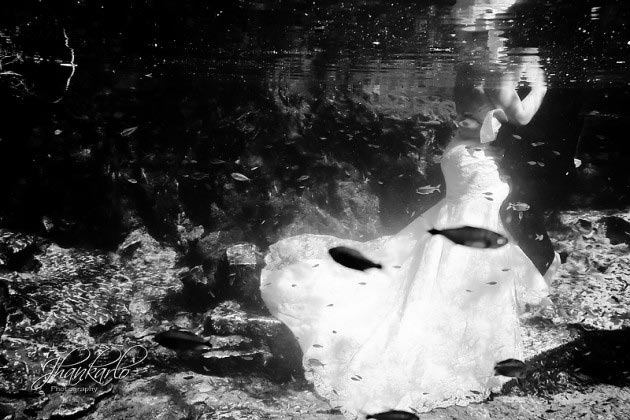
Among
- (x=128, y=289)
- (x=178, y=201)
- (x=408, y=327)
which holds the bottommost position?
(x=128, y=289)

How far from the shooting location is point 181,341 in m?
3.01

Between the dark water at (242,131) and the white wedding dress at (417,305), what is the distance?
1463mm

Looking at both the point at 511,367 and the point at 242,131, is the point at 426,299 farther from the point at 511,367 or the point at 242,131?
the point at 242,131

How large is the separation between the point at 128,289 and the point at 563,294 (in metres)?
8.47

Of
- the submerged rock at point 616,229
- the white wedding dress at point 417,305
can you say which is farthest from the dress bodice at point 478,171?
the submerged rock at point 616,229

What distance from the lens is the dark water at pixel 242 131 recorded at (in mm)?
7098

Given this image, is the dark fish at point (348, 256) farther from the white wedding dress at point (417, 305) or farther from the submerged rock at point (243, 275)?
the submerged rock at point (243, 275)

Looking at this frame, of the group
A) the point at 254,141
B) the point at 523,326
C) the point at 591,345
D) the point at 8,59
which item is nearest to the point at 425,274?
the point at 523,326

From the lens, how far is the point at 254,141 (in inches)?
304

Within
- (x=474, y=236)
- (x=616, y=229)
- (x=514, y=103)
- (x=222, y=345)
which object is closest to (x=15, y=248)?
(x=222, y=345)

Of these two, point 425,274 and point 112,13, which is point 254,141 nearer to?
point 112,13

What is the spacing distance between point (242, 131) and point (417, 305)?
5309 millimetres
